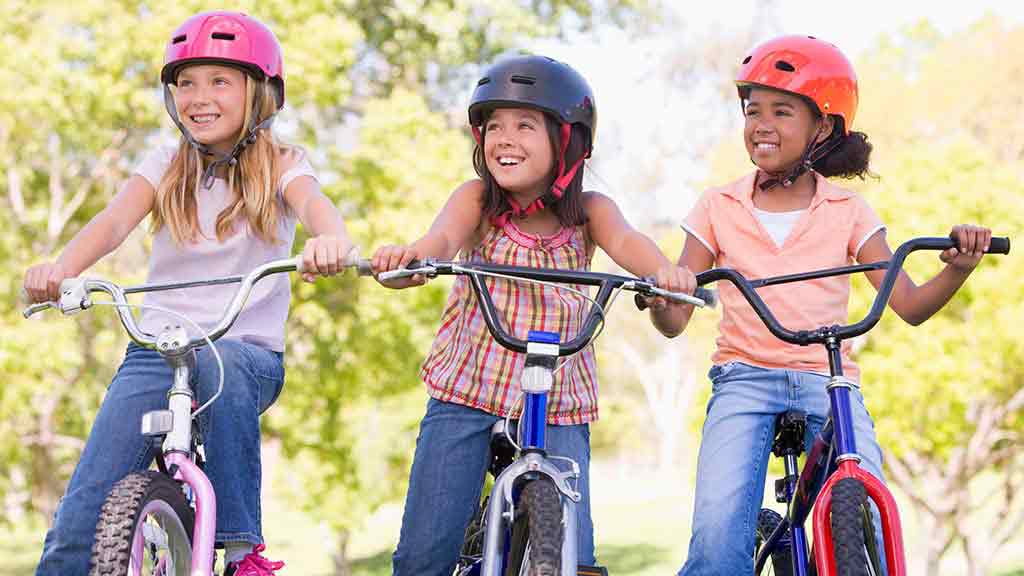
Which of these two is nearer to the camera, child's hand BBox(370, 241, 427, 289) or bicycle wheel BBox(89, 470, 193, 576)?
bicycle wheel BBox(89, 470, 193, 576)

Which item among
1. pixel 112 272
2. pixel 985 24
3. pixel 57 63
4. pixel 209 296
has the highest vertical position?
pixel 985 24

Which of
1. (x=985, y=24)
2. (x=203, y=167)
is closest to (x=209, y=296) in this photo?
(x=203, y=167)

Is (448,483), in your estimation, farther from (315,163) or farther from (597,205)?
(315,163)

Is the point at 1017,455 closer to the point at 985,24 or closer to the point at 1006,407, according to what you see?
the point at 1006,407

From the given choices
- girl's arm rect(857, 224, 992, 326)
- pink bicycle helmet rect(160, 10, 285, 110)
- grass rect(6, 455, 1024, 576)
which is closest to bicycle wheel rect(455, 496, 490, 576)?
girl's arm rect(857, 224, 992, 326)

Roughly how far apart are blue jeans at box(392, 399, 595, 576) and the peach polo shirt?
76 centimetres

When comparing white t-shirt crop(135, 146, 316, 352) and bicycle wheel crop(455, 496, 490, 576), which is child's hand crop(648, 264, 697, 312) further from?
white t-shirt crop(135, 146, 316, 352)

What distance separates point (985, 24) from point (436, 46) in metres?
11.1

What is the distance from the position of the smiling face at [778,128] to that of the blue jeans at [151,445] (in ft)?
6.53

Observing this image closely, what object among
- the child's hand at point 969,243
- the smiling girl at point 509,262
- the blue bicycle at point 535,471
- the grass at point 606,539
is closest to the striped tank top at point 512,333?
the smiling girl at point 509,262

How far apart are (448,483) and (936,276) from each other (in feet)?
6.04

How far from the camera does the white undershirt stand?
474 centimetres

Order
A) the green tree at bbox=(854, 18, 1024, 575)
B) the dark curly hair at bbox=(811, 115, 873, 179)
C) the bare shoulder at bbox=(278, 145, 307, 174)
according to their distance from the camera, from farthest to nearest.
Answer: the green tree at bbox=(854, 18, 1024, 575), the dark curly hair at bbox=(811, 115, 873, 179), the bare shoulder at bbox=(278, 145, 307, 174)

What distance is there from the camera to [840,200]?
480 cm
